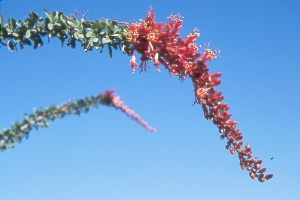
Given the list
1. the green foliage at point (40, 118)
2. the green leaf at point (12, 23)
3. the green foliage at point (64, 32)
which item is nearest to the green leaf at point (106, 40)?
the green foliage at point (64, 32)

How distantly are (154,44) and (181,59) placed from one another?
0.35m

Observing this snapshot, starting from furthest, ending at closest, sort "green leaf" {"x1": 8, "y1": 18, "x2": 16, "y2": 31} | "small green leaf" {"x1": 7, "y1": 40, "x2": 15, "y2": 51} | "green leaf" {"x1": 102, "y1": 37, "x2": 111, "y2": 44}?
"green leaf" {"x1": 102, "y1": 37, "x2": 111, "y2": 44}
"small green leaf" {"x1": 7, "y1": 40, "x2": 15, "y2": 51}
"green leaf" {"x1": 8, "y1": 18, "x2": 16, "y2": 31}

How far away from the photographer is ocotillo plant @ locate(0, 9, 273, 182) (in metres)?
4.47

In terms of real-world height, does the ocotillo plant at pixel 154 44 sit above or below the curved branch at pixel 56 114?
above

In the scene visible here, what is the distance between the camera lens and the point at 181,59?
492cm

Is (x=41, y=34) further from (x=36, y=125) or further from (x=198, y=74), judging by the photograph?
(x=36, y=125)

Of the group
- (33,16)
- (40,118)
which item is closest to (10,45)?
(33,16)

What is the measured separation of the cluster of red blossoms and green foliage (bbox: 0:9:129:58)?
17 centimetres

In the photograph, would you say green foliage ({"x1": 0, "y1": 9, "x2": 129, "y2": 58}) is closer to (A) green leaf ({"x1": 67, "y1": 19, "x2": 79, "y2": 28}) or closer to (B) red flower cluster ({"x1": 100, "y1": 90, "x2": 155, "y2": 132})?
(A) green leaf ({"x1": 67, "y1": 19, "x2": 79, "y2": 28})

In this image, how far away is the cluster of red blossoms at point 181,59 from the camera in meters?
4.68

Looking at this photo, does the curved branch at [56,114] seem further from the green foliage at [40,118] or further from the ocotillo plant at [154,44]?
the ocotillo plant at [154,44]

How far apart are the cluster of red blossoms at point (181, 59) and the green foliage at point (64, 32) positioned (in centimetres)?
17

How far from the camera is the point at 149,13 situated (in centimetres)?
507

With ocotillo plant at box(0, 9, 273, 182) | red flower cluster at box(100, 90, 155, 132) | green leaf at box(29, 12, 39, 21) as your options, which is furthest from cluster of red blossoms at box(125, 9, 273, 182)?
red flower cluster at box(100, 90, 155, 132)
